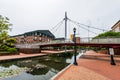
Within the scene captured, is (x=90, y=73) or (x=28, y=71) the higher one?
(x=90, y=73)

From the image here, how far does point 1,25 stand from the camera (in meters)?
38.2

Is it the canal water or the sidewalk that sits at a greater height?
the sidewalk

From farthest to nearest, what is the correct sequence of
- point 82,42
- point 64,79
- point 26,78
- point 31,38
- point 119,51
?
1. point 31,38
2. point 119,51
3. point 82,42
4. point 26,78
5. point 64,79

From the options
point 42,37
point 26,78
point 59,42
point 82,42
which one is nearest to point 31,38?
point 42,37

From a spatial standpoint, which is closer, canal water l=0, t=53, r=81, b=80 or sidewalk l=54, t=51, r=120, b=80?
sidewalk l=54, t=51, r=120, b=80

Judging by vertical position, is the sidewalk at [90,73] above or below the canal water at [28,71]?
above

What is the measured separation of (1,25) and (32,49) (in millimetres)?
14815

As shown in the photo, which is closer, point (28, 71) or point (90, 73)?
Result: point (90, 73)

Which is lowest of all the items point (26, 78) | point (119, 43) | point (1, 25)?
point (26, 78)

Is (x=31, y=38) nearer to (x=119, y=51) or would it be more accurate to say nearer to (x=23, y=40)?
(x=23, y=40)

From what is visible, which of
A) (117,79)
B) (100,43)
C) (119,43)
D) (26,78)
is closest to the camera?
(117,79)

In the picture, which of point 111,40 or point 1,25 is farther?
point 1,25

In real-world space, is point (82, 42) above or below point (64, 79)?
above

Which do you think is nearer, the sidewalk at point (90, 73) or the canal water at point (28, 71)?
the sidewalk at point (90, 73)
